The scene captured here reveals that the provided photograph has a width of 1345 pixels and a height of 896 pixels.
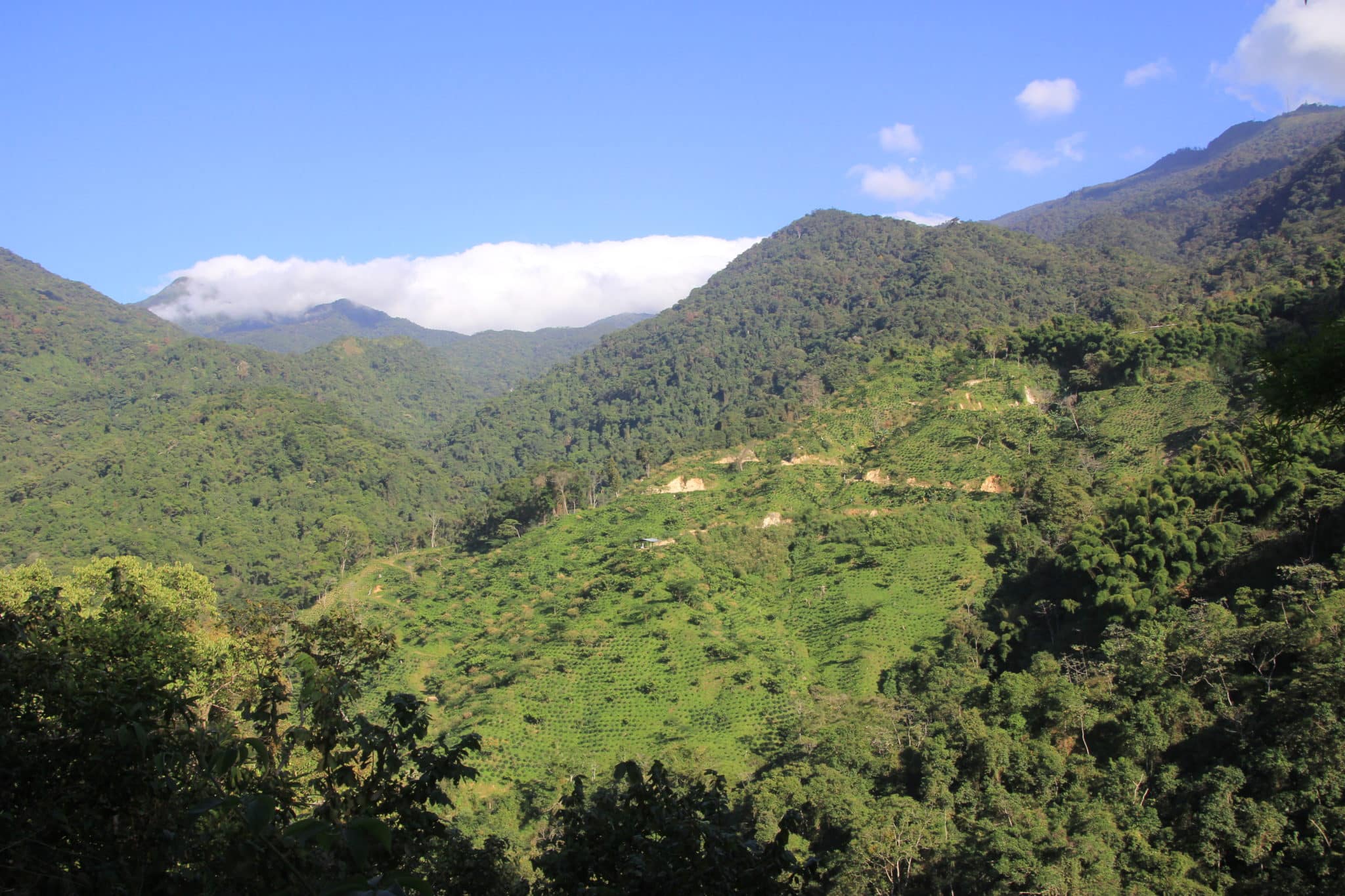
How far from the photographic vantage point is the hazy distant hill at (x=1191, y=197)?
9225 centimetres

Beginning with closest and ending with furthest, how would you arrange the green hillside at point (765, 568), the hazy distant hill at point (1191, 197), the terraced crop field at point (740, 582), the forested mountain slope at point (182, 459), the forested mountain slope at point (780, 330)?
1. the terraced crop field at point (740, 582)
2. the green hillside at point (765, 568)
3. the forested mountain slope at point (182, 459)
4. the forested mountain slope at point (780, 330)
5. the hazy distant hill at point (1191, 197)

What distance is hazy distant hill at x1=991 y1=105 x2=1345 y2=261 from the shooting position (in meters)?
92.2

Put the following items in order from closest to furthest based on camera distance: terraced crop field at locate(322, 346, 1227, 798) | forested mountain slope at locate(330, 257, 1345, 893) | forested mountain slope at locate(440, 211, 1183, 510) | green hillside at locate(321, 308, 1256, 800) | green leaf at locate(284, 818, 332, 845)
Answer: green leaf at locate(284, 818, 332, 845) < forested mountain slope at locate(330, 257, 1345, 893) < terraced crop field at locate(322, 346, 1227, 798) < green hillside at locate(321, 308, 1256, 800) < forested mountain slope at locate(440, 211, 1183, 510)

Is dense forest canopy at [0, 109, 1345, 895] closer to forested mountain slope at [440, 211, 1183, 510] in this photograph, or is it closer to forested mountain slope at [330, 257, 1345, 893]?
forested mountain slope at [330, 257, 1345, 893]

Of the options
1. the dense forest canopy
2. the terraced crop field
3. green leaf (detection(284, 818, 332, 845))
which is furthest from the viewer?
the terraced crop field

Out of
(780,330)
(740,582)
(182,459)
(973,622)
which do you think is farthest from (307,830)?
(780,330)

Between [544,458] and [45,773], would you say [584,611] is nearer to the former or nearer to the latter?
[45,773]

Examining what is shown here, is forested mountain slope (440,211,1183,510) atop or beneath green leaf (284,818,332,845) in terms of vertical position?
atop

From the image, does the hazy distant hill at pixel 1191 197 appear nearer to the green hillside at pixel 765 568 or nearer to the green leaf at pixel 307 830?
the green hillside at pixel 765 568

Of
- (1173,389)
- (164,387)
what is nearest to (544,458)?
(164,387)

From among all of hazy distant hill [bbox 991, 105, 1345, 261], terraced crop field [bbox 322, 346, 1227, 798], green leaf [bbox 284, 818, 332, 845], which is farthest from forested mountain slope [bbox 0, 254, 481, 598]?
hazy distant hill [bbox 991, 105, 1345, 261]

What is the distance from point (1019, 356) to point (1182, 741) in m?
35.0

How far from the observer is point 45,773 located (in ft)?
10.7

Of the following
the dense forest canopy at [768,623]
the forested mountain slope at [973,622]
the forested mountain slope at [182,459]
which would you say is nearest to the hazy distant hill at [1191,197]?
the dense forest canopy at [768,623]
